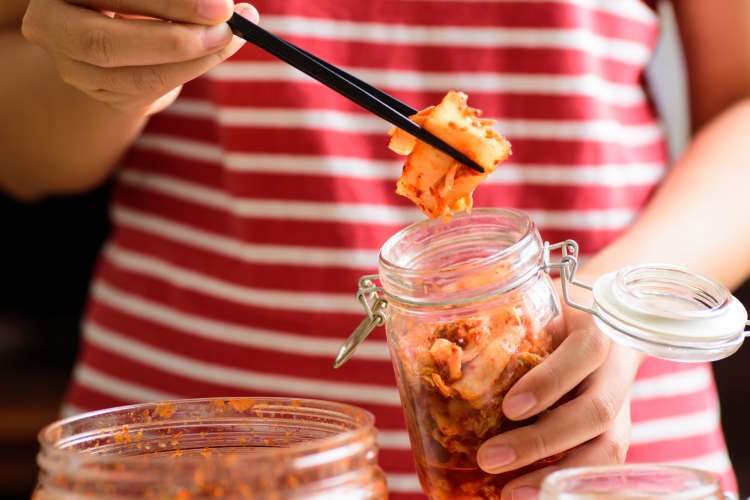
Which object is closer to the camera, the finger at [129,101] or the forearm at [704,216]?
the finger at [129,101]

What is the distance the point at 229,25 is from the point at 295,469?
1.04 ft

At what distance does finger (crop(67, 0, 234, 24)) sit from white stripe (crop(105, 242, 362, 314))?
0.46 m

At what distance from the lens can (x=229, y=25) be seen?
0.61 meters

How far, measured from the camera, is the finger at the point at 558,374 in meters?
0.54

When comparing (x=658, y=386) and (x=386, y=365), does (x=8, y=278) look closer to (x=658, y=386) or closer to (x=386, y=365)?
(x=386, y=365)

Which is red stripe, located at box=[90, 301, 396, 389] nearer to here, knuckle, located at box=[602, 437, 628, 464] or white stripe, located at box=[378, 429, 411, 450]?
white stripe, located at box=[378, 429, 411, 450]

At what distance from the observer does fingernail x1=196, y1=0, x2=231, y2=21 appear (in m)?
0.59

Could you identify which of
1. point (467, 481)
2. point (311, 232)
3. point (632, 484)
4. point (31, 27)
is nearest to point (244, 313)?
point (311, 232)

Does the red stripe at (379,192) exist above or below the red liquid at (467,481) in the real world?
below

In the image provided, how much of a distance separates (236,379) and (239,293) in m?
0.10

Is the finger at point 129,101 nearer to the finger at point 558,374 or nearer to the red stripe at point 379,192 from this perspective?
the red stripe at point 379,192

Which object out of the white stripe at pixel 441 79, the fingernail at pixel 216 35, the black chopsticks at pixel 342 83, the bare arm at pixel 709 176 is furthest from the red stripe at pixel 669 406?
the fingernail at pixel 216 35

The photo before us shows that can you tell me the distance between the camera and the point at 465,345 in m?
0.57

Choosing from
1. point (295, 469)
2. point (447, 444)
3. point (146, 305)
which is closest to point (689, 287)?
point (447, 444)
